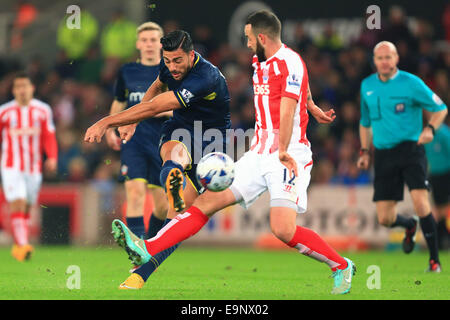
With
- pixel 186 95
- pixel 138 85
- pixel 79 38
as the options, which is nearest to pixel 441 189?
pixel 138 85

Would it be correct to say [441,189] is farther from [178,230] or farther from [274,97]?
[178,230]

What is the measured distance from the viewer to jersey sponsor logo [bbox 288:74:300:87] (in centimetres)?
652

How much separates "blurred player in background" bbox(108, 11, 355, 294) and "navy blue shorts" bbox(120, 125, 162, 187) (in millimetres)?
2493

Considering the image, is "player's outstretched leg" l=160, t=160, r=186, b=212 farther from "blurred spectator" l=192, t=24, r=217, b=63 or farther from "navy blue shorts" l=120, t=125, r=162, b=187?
"blurred spectator" l=192, t=24, r=217, b=63

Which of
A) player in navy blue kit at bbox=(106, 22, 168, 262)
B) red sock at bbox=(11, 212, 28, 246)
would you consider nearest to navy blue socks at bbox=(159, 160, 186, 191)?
player in navy blue kit at bbox=(106, 22, 168, 262)

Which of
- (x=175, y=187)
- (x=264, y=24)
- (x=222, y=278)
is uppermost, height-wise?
(x=264, y=24)

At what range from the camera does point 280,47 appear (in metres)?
6.77

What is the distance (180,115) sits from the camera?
299 inches

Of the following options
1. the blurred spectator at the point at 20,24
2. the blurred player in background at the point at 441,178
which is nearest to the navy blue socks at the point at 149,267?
the blurred player in background at the point at 441,178

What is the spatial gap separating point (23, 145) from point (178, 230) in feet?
20.6

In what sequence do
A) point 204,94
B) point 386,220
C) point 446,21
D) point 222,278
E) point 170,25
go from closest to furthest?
1. point 204,94
2. point 222,278
3. point 386,220
4. point 446,21
5. point 170,25

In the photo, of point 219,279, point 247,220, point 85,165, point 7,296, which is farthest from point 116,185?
point 7,296

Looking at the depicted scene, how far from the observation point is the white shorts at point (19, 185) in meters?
12.0

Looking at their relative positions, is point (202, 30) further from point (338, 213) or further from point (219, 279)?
point (219, 279)
